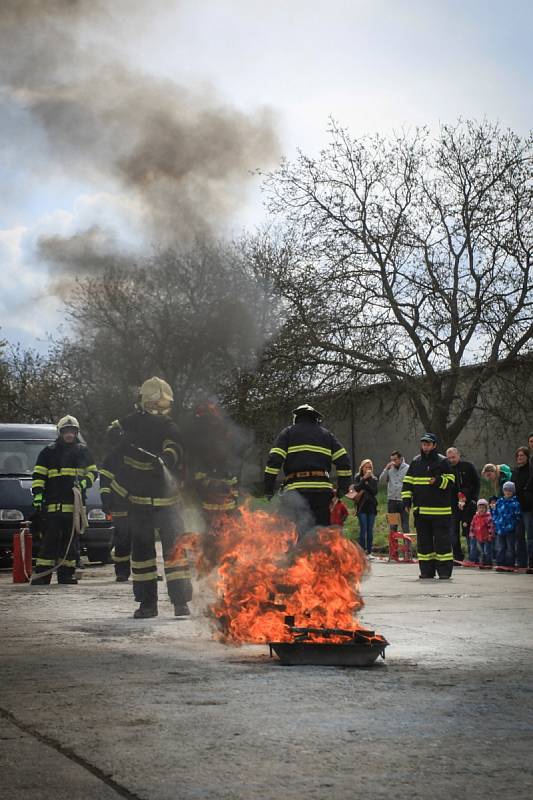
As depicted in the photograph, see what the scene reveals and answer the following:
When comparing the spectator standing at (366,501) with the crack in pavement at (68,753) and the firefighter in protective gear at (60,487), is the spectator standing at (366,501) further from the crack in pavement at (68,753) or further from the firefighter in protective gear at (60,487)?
the crack in pavement at (68,753)

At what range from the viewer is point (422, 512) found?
15273 millimetres

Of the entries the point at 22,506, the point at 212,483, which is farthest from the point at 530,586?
the point at 22,506

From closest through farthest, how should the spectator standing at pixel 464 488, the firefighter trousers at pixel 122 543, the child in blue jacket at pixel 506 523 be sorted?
the firefighter trousers at pixel 122 543 < the child in blue jacket at pixel 506 523 < the spectator standing at pixel 464 488

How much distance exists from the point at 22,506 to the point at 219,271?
248 inches

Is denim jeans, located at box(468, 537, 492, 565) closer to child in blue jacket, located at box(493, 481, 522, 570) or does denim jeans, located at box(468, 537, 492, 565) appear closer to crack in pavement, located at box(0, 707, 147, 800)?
child in blue jacket, located at box(493, 481, 522, 570)

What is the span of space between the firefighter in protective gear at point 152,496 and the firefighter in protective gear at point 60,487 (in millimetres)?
3786

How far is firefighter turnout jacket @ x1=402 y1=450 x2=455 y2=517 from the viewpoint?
15.2m

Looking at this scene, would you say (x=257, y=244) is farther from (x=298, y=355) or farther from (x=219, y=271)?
(x=219, y=271)

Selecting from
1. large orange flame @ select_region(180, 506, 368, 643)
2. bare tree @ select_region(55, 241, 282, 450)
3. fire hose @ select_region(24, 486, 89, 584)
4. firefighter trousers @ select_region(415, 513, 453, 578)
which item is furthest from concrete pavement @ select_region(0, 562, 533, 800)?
bare tree @ select_region(55, 241, 282, 450)

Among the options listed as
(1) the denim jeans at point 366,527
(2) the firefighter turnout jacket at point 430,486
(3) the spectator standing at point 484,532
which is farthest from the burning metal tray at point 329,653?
(1) the denim jeans at point 366,527

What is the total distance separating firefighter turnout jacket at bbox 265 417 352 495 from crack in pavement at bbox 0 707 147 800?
6020 mm

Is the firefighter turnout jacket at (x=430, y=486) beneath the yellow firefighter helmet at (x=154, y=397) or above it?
beneath

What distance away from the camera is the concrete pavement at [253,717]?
4.24 metres

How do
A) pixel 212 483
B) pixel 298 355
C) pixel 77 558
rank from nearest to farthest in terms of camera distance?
1. pixel 212 483
2. pixel 77 558
3. pixel 298 355
